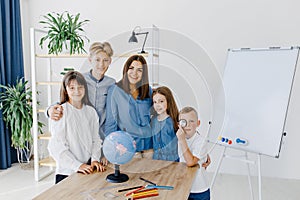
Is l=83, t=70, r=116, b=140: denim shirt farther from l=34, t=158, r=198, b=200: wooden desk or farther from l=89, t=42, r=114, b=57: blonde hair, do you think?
l=34, t=158, r=198, b=200: wooden desk

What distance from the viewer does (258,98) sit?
2453 mm

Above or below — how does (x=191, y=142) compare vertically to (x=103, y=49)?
below

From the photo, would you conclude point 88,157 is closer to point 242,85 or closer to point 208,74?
point 208,74

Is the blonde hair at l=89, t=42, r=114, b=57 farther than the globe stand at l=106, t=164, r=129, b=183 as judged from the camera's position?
Yes

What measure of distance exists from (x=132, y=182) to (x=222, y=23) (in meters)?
2.50

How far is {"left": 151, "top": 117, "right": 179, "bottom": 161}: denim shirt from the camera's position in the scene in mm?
1532

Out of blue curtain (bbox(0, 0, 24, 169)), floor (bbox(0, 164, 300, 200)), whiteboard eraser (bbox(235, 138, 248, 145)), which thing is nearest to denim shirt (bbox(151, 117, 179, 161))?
whiteboard eraser (bbox(235, 138, 248, 145))

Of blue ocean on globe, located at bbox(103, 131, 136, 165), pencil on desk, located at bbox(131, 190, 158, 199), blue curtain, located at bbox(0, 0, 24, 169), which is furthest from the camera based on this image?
blue curtain, located at bbox(0, 0, 24, 169)

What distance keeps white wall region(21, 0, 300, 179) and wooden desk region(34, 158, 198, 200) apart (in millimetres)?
2067

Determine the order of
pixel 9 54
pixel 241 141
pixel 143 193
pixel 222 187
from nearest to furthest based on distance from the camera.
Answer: pixel 143 193
pixel 241 141
pixel 222 187
pixel 9 54

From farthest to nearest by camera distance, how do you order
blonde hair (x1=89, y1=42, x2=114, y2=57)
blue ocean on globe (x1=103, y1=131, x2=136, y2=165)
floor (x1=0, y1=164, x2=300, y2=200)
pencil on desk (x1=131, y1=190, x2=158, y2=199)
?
floor (x1=0, y1=164, x2=300, y2=200) → blonde hair (x1=89, y1=42, x2=114, y2=57) → blue ocean on globe (x1=103, y1=131, x2=136, y2=165) → pencil on desk (x1=131, y1=190, x2=158, y2=199)

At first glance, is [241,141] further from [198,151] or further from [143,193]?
[143,193]

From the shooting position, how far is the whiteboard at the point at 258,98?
232 cm

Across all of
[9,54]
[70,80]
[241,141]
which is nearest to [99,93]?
[70,80]
